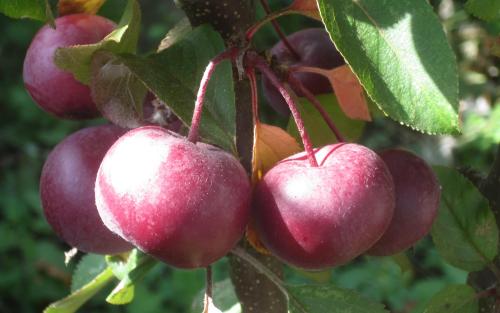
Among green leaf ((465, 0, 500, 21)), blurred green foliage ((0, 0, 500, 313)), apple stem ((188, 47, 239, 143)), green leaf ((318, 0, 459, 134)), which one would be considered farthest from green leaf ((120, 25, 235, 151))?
blurred green foliage ((0, 0, 500, 313))

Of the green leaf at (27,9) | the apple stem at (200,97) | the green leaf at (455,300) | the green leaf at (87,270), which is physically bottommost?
the green leaf at (87,270)

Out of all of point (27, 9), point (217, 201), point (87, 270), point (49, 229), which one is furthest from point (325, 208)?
point (49, 229)

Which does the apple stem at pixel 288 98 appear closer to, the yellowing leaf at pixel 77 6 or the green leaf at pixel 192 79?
the green leaf at pixel 192 79

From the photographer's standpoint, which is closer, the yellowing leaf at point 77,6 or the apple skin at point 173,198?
the apple skin at point 173,198

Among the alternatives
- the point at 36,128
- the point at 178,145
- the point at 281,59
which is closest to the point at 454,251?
the point at 281,59

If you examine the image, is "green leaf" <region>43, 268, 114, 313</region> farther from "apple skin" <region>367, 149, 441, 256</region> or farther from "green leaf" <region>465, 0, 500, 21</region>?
"green leaf" <region>465, 0, 500, 21</region>

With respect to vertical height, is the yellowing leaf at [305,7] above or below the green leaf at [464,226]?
above

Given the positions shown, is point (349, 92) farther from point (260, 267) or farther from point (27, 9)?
point (27, 9)

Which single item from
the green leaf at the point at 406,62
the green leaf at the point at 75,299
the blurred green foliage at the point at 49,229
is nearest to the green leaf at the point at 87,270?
the green leaf at the point at 75,299
